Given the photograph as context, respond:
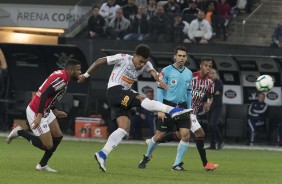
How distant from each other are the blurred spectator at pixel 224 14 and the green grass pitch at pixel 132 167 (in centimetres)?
556

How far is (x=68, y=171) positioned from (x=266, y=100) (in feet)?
50.0

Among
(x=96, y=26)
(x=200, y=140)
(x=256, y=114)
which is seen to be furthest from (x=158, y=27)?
(x=200, y=140)

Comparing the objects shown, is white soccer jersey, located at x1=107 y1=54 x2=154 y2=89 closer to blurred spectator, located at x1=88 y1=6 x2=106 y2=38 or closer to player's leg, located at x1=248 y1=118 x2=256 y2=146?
player's leg, located at x1=248 y1=118 x2=256 y2=146

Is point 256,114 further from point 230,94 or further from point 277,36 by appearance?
point 277,36

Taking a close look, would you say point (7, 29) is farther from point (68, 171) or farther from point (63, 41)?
point (68, 171)

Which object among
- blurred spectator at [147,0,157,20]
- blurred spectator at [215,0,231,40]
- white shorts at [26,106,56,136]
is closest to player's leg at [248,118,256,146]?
blurred spectator at [215,0,231,40]

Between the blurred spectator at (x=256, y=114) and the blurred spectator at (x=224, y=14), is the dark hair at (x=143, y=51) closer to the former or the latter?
the blurred spectator at (x=256, y=114)

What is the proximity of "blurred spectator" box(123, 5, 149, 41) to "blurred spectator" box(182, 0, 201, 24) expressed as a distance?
4.11 ft

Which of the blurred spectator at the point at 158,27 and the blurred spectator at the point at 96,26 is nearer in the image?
the blurred spectator at the point at 158,27

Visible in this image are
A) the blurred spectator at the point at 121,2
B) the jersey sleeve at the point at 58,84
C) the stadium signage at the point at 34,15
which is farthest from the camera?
the stadium signage at the point at 34,15

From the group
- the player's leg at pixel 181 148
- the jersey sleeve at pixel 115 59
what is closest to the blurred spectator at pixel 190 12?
the player's leg at pixel 181 148

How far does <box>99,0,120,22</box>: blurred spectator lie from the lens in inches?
1336

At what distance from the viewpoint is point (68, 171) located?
18.3m

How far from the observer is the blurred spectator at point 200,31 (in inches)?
1275
